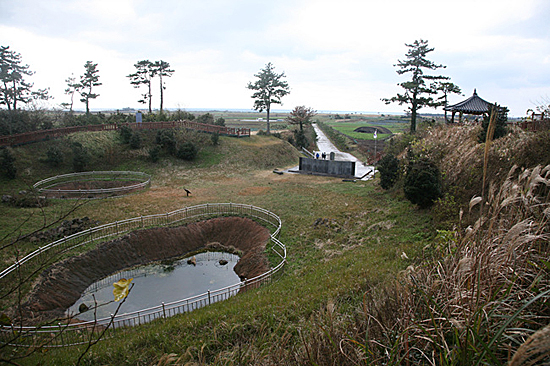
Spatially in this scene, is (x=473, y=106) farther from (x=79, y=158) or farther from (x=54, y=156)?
(x=54, y=156)

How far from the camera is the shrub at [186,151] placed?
1353 inches

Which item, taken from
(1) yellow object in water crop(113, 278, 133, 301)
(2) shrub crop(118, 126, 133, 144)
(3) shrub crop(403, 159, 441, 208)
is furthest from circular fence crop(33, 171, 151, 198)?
(1) yellow object in water crop(113, 278, 133, 301)

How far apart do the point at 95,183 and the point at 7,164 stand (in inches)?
248

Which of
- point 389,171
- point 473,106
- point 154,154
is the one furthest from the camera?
point 154,154

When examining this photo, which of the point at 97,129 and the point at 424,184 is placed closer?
the point at 424,184

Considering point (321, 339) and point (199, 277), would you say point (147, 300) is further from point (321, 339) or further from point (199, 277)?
point (321, 339)

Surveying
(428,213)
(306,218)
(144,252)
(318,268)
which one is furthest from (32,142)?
(428,213)

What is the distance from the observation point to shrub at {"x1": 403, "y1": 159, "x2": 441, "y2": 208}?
46.5ft

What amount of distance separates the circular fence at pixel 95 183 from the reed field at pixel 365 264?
1274 millimetres

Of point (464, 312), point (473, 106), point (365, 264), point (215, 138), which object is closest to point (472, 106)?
point (473, 106)

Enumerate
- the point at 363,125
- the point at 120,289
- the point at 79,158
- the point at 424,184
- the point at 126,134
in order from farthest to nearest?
the point at 363,125
the point at 126,134
the point at 79,158
the point at 424,184
the point at 120,289

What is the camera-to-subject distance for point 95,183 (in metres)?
27.3

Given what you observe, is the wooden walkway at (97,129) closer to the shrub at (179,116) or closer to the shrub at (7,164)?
the shrub at (7,164)

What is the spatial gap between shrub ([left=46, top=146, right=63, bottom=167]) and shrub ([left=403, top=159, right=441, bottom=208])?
97.6 ft
